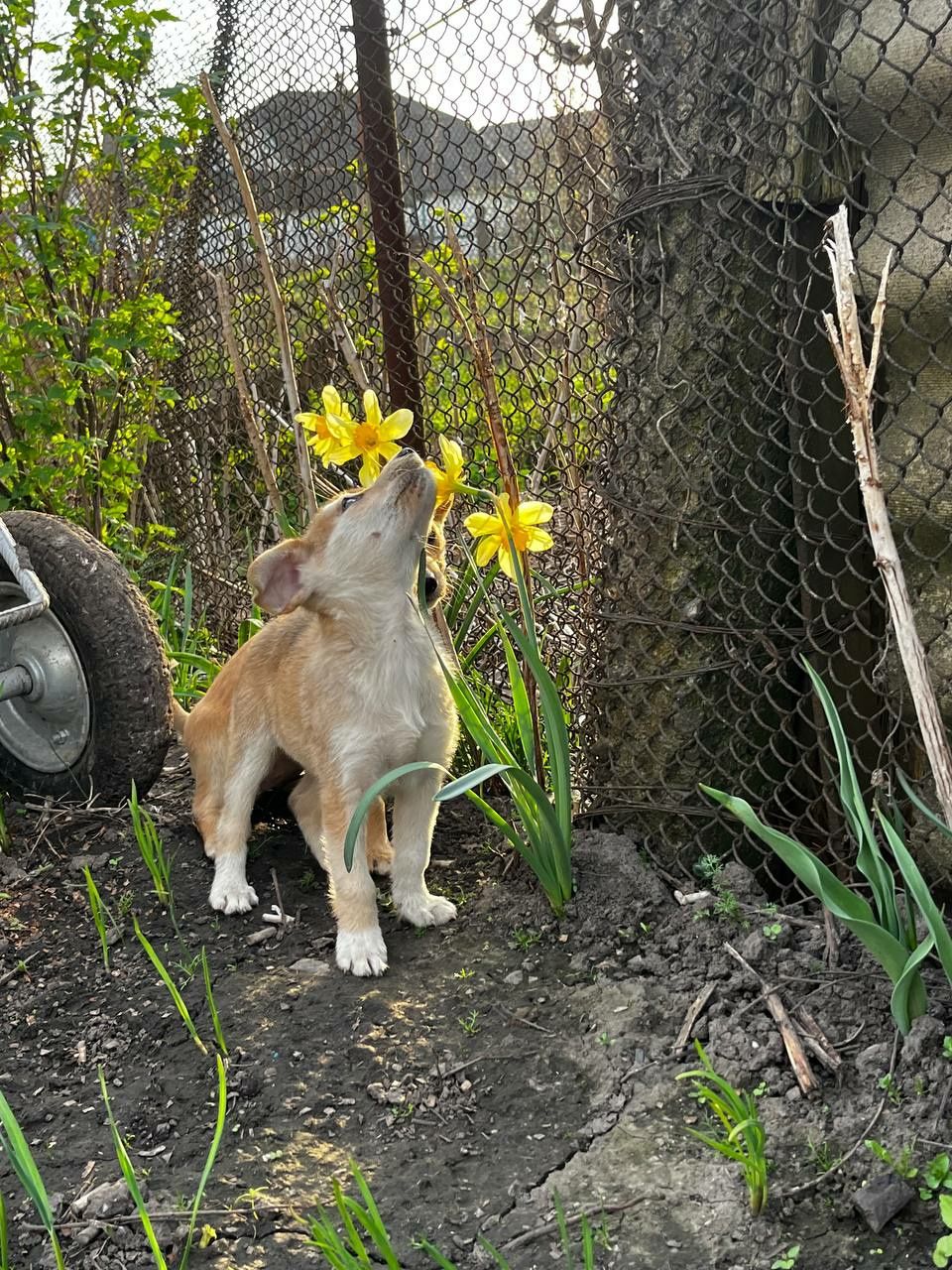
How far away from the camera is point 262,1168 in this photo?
6.76ft

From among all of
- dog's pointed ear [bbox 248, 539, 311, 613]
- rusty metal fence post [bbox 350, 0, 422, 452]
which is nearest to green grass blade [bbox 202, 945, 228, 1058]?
dog's pointed ear [bbox 248, 539, 311, 613]

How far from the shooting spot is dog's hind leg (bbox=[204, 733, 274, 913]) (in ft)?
10.1

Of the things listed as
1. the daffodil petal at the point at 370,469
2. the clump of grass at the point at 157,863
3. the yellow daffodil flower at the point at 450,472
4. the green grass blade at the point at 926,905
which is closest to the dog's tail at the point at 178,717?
the clump of grass at the point at 157,863

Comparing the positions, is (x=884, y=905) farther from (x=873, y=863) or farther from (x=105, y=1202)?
(x=105, y=1202)

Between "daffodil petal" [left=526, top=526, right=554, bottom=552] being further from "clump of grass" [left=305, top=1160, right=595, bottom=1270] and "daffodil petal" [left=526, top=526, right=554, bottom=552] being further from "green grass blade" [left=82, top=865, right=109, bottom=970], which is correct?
"clump of grass" [left=305, top=1160, right=595, bottom=1270]

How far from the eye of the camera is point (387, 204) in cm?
366

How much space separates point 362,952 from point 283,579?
2.99 feet

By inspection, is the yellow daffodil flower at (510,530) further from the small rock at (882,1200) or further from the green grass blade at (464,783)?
the small rock at (882,1200)

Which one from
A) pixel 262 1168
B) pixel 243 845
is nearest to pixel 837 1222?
pixel 262 1168

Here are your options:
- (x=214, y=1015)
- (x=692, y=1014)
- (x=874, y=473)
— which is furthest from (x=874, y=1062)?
(x=214, y=1015)

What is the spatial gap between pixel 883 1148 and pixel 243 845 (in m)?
1.84

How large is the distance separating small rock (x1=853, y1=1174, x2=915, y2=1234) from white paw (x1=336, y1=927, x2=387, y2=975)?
1.22m

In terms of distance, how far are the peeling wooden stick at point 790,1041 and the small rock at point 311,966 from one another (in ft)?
3.20

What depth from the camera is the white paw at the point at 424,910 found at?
291 centimetres
